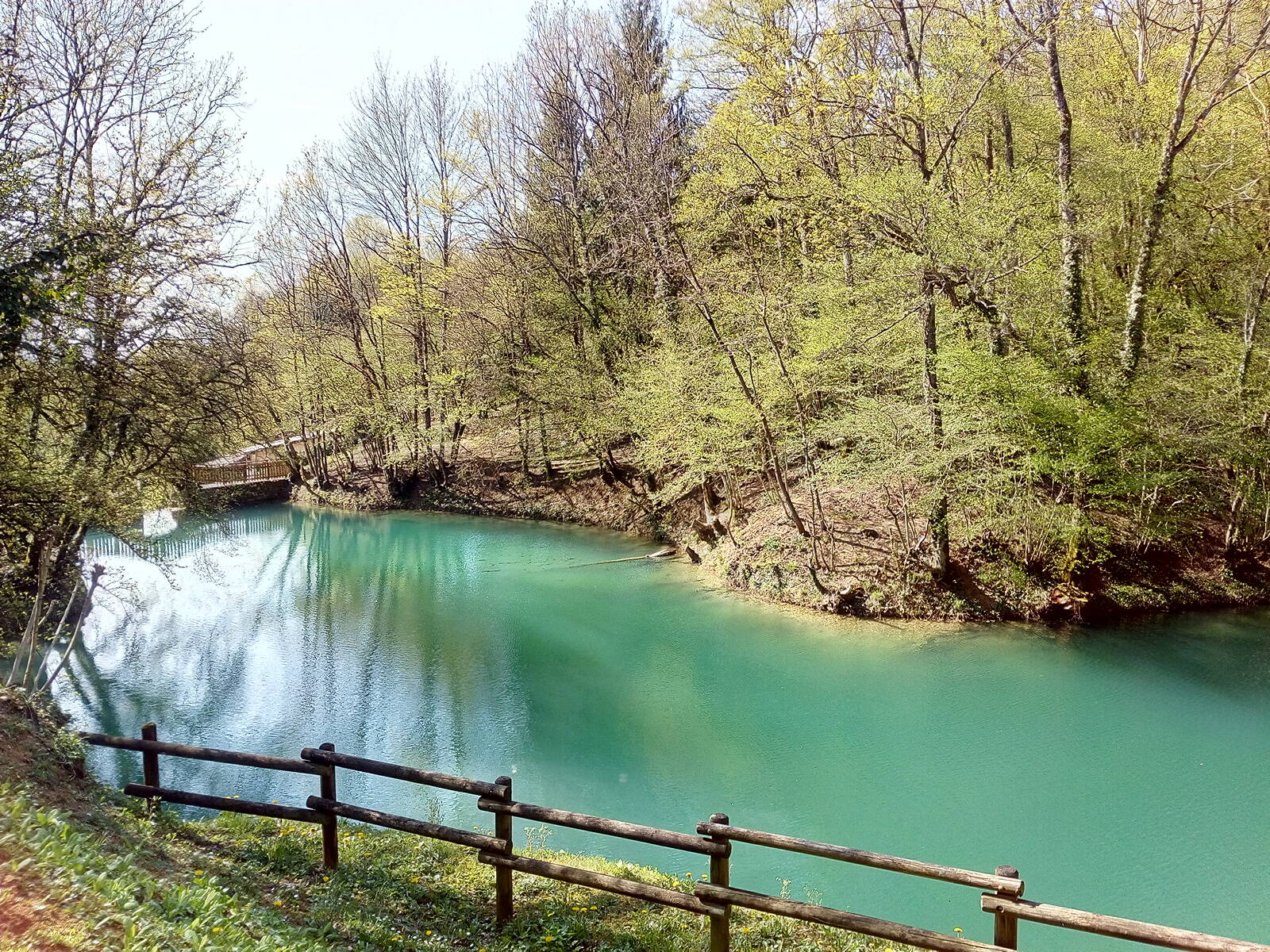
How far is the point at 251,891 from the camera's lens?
17.9 feet

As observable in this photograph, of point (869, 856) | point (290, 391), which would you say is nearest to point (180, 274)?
point (869, 856)

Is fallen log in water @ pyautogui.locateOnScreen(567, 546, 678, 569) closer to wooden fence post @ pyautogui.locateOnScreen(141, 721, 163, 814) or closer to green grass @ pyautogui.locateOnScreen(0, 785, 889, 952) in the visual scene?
green grass @ pyautogui.locateOnScreen(0, 785, 889, 952)

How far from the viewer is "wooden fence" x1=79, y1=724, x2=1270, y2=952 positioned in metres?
4.55

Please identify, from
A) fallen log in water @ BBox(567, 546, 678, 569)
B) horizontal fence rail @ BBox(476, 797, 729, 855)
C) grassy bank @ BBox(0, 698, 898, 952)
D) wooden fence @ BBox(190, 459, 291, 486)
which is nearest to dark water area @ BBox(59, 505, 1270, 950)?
grassy bank @ BBox(0, 698, 898, 952)

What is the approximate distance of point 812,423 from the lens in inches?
645

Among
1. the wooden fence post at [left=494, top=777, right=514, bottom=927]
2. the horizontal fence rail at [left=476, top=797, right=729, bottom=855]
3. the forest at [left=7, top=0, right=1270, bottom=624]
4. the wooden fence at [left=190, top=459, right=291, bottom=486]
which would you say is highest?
the forest at [left=7, top=0, right=1270, bottom=624]

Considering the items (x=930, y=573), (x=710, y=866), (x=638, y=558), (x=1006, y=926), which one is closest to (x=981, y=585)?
(x=930, y=573)

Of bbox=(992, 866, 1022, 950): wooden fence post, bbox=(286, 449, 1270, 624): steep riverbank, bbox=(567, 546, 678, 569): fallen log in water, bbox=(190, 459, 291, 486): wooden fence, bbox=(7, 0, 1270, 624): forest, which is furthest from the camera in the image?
bbox=(190, 459, 291, 486): wooden fence

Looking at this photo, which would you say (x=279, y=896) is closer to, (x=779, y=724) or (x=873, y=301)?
(x=779, y=724)

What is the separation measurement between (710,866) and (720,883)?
0.15 m

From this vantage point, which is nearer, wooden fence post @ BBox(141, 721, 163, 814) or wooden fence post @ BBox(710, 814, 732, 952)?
wooden fence post @ BBox(710, 814, 732, 952)

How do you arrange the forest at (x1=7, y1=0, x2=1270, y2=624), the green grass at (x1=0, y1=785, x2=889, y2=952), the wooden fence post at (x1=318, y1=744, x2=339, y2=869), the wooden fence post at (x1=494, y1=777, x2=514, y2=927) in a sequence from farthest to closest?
the forest at (x1=7, y1=0, x2=1270, y2=624) < the wooden fence post at (x1=318, y1=744, x2=339, y2=869) < the wooden fence post at (x1=494, y1=777, x2=514, y2=927) < the green grass at (x1=0, y1=785, x2=889, y2=952)

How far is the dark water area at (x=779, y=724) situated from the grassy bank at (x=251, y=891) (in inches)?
50.7

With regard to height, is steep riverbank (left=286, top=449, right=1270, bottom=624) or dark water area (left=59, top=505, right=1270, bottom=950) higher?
steep riverbank (left=286, top=449, right=1270, bottom=624)
